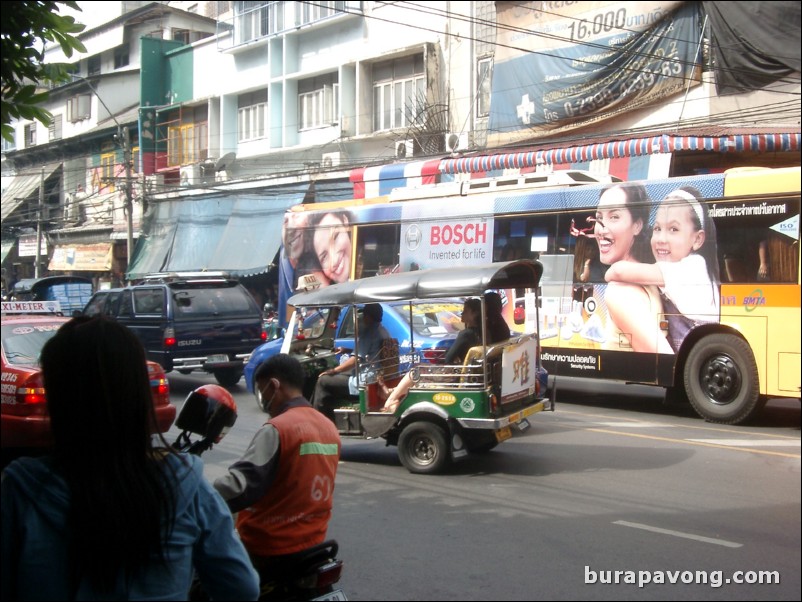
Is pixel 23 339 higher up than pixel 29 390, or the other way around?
pixel 23 339

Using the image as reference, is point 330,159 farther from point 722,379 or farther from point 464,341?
point 722,379

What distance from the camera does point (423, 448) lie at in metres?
7.89

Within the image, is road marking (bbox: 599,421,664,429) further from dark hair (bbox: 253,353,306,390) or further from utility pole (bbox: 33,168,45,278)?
dark hair (bbox: 253,353,306,390)

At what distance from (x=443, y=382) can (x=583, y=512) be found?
5.40ft

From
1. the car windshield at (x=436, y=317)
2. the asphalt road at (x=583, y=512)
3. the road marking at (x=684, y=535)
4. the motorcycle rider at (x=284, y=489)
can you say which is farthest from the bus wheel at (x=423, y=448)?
the motorcycle rider at (x=284, y=489)

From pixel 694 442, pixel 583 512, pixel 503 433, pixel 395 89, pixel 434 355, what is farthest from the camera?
pixel 694 442

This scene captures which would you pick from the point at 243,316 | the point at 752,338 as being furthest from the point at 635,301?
the point at 243,316

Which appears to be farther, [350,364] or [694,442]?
[694,442]

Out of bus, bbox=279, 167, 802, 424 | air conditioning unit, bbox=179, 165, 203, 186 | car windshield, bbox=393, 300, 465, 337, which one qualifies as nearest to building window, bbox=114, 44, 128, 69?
air conditioning unit, bbox=179, 165, 203, 186

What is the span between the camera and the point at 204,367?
4219mm

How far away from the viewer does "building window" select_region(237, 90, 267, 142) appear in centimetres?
454

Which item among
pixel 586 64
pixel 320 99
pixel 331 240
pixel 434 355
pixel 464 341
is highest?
pixel 320 99

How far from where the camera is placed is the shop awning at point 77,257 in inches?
171

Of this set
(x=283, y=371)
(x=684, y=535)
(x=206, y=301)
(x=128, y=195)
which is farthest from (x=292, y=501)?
(x=684, y=535)
